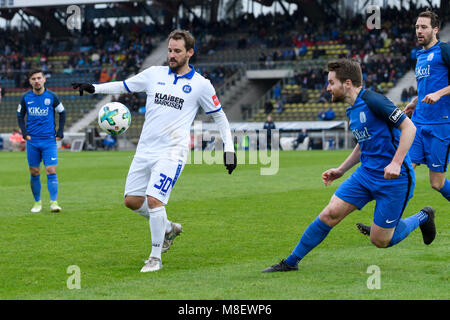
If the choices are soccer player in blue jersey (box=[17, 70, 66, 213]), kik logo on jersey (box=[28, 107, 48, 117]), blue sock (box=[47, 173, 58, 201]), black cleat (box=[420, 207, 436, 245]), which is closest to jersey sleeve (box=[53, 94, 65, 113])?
soccer player in blue jersey (box=[17, 70, 66, 213])

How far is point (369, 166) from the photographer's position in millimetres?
6344

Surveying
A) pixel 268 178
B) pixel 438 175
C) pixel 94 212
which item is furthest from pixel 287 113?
pixel 438 175

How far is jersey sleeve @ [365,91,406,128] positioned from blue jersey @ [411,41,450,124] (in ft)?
8.71

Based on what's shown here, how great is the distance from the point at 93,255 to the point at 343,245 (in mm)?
2801

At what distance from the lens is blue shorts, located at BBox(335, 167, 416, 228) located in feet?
20.7

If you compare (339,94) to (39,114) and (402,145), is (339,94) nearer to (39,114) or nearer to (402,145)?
(402,145)

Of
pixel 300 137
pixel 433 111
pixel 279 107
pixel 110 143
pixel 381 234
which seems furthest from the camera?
pixel 110 143

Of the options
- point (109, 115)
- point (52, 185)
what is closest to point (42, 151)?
point (52, 185)

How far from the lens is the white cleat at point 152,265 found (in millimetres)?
6707

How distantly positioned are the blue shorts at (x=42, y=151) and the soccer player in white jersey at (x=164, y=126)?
5.14 metres

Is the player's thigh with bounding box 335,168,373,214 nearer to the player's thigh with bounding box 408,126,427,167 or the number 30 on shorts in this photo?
the number 30 on shorts

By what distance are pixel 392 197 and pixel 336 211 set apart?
502 millimetres

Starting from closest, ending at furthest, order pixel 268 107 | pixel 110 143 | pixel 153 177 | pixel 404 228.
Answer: pixel 404 228, pixel 153 177, pixel 110 143, pixel 268 107
